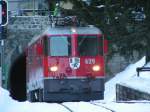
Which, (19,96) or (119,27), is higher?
(119,27)

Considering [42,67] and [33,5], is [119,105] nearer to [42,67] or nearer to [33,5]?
[42,67]

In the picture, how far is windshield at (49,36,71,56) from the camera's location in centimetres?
2697

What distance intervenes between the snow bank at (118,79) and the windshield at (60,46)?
4772mm

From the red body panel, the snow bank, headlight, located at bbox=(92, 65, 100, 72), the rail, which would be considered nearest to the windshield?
the red body panel

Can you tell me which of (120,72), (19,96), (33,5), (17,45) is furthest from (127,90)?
(33,5)

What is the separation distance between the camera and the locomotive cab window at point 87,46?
2727cm

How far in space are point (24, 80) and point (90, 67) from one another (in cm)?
1435

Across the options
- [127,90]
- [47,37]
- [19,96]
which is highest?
[47,37]

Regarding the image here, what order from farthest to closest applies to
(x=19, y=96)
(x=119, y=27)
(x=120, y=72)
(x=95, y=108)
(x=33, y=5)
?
(x=33, y=5), (x=120, y=72), (x=19, y=96), (x=119, y=27), (x=95, y=108)

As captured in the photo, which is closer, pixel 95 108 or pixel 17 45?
pixel 95 108

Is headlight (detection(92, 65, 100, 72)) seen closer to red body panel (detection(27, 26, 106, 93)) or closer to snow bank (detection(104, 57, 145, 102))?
red body panel (detection(27, 26, 106, 93))

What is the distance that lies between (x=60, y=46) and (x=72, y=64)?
0.82m

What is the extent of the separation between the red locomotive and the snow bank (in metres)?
4.11

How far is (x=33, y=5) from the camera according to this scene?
6350 cm
